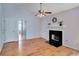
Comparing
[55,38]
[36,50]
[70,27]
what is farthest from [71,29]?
[36,50]

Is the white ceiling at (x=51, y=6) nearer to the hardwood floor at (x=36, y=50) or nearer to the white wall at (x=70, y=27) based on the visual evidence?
the white wall at (x=70, y=27)

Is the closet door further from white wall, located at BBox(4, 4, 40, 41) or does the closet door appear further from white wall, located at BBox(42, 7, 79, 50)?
white wall, located at BBox(4, 4, 40, 41)

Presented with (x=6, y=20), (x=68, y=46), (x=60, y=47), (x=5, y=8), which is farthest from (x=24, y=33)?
(x=68, y=46)

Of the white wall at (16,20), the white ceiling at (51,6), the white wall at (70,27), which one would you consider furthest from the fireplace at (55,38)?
the white ceiling at (51,6)

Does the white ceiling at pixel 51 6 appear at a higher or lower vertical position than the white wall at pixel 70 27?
higher

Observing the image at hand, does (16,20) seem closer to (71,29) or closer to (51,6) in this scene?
(51,6)

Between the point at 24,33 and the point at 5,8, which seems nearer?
the point at 5,8

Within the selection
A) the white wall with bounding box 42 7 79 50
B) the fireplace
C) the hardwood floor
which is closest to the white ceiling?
the white wall with bounding box 42 7 79 50

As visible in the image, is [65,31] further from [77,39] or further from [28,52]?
[28,52]

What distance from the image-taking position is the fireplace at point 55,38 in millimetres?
1777

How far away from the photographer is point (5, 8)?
1662 mm

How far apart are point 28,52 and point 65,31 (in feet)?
2.19

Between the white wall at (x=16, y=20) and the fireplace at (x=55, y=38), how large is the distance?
0.21 metres

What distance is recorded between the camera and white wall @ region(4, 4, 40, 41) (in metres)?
1.69
